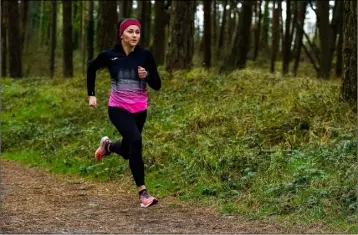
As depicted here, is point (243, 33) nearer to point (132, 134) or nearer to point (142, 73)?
point (142, 73)

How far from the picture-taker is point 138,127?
6398 millimetres

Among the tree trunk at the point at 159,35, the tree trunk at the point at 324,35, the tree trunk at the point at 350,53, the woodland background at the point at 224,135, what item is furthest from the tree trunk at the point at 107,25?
the tree trunk at the point at 350,53

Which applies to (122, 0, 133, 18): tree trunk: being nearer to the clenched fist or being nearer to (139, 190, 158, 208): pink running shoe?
the clenched fist

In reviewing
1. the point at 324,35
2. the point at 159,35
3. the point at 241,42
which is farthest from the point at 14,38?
the point at 324,35

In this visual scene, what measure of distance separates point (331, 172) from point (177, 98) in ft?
19.1

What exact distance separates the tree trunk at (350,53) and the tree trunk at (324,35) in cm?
956

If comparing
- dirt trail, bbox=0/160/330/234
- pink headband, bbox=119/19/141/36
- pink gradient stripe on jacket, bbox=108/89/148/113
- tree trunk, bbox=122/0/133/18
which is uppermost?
tree trunk, bbox=122/0/133/18

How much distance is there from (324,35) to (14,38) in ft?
37.5

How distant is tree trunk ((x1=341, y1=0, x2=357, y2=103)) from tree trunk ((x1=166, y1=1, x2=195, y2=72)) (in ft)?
18.6

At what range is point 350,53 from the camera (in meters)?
8.94

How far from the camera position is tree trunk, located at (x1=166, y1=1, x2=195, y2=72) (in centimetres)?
1402

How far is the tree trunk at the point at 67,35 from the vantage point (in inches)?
822

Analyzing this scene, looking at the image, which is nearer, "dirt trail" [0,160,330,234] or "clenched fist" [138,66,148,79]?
"dirt trail" [0,160,330,234]

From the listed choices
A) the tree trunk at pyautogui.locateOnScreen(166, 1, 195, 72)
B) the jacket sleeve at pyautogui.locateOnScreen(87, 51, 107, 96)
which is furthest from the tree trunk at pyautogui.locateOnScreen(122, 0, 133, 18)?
the jacket sleeve at pyautogui.locateOnScreen(87, 51, 107, 96)
